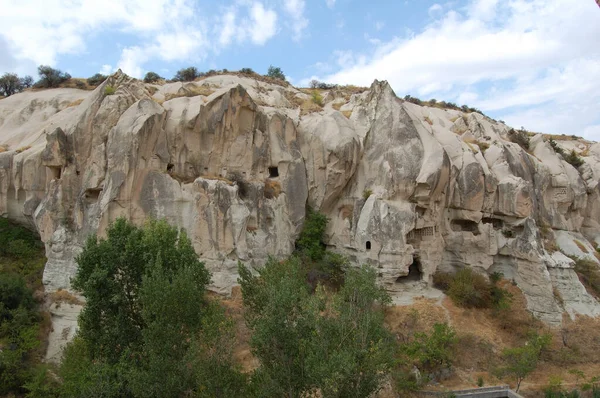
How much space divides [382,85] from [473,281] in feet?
35.3

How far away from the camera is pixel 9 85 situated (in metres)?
32.4

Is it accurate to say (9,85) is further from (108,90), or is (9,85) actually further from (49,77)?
(108,90)

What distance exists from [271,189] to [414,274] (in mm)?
8068

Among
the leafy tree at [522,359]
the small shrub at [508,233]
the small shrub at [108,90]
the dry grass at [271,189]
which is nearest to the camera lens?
the leafy tree at [522,359]

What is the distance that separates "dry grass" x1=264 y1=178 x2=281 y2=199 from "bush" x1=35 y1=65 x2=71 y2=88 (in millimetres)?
19748

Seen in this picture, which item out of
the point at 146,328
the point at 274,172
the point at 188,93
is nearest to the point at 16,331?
the point at 146,328

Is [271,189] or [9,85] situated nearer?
[271,189]

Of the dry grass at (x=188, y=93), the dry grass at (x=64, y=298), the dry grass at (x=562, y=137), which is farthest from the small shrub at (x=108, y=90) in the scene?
the dry grass at (x=562, y=137)

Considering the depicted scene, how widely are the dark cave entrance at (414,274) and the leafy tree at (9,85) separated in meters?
30.1

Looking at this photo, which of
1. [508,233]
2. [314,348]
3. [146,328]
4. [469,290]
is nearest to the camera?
[314,348]

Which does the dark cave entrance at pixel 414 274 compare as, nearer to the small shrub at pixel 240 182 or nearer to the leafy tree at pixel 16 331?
the small shrub at pixel 240 182

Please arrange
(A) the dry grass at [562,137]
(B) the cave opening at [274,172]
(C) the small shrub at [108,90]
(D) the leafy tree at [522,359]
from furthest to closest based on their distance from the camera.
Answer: (A) the dry grass at [562,137] < (B) the cave opening at [274,172] < (C) the small shrub at [108,90] < (D) the leafy tree at [522,359]

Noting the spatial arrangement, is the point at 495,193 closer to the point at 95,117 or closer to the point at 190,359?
the point at 190,359

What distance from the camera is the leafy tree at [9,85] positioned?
3222 cm
